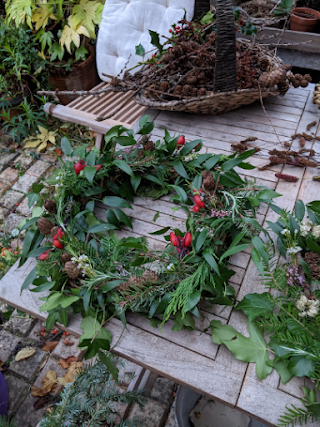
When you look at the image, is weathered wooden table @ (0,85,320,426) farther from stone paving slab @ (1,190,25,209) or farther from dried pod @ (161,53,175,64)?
stone paving slab @ (1,190,25,209)

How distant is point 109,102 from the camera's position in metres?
2.12

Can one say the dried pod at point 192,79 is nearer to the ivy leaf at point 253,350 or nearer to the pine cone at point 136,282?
the pine cone at point 136,282

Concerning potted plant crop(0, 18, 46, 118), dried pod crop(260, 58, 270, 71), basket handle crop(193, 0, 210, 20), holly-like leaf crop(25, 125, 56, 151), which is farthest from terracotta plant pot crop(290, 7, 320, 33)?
holly-like leaf crop(25, 125, 56, 151)

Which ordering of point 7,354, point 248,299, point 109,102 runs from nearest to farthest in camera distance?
point 248,299 → point 7,354 → point 109,102

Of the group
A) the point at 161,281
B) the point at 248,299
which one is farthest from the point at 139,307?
the point at 248,299

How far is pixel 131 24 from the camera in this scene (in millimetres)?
2191

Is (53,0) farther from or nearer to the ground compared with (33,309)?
farther from the ground

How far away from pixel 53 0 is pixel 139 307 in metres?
2.57

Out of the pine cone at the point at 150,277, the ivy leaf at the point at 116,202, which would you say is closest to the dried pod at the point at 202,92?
the ivy leaf at the point at 116,202

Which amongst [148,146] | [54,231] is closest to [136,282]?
[54,231]

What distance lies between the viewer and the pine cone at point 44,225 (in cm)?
109

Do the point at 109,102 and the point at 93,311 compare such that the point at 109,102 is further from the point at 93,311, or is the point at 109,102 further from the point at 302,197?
the point at 93,311

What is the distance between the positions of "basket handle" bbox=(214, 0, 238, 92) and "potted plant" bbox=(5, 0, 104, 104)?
4.82 feet

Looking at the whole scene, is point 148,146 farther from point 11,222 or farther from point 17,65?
point 17,65
